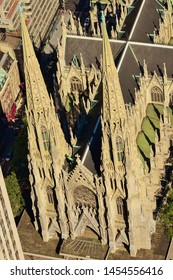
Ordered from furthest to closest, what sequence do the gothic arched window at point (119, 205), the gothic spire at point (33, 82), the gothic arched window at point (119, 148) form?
the gothic arched window at point (119, 205), the gothic arched window at point (119, 148), the gothic spire at point (33, 82)

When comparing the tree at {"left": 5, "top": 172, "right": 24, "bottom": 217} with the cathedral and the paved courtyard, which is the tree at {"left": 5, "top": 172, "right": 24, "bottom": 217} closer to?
the paved courtyard

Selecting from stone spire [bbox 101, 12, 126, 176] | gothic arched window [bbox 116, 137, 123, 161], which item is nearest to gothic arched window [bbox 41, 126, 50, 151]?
stone spire [bbox 101, 12, 126, 176]

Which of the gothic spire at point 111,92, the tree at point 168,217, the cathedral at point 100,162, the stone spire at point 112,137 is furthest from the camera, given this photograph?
the tree at point 168,217

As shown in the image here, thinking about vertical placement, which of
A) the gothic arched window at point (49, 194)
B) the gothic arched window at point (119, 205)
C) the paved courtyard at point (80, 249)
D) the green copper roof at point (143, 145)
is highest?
the green copper roof at point (143, 145)

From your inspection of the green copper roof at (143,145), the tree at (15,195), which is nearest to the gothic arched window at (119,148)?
the green copper roof at (143,145)

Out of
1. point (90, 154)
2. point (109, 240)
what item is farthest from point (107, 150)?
point (109, 240)

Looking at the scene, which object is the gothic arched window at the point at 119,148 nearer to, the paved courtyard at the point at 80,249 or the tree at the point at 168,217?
the tree at the point at 168,217

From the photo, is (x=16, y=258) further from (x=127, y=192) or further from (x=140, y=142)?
(x=140, y=142)
